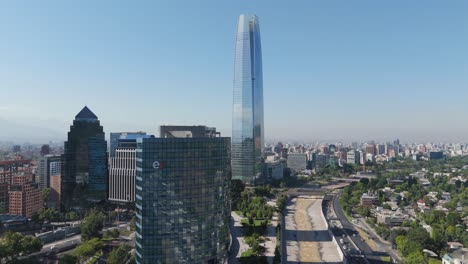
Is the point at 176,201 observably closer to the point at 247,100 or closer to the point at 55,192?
the point at 55,192

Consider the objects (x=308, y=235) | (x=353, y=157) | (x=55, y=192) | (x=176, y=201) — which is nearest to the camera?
(x=176, y=201)

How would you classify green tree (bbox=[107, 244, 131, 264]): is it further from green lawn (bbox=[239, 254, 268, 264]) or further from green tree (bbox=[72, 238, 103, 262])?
green lawn (bbox=[239, 254, 268, 264])

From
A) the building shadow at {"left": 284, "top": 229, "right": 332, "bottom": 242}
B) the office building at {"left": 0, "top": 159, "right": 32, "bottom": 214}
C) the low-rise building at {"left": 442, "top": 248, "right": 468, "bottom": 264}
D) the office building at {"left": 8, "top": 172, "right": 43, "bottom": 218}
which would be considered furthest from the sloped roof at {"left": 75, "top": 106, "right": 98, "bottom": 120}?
the low-rise building at {"left": 442, "top": 248, "right": 468, "bottom": 264}

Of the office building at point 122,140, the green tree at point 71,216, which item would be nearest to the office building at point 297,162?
the office building at point 122,140

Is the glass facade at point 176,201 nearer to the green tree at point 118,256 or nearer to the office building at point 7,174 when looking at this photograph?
the green tree at point 118,256

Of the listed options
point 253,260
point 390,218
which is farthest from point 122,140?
point 390,218
